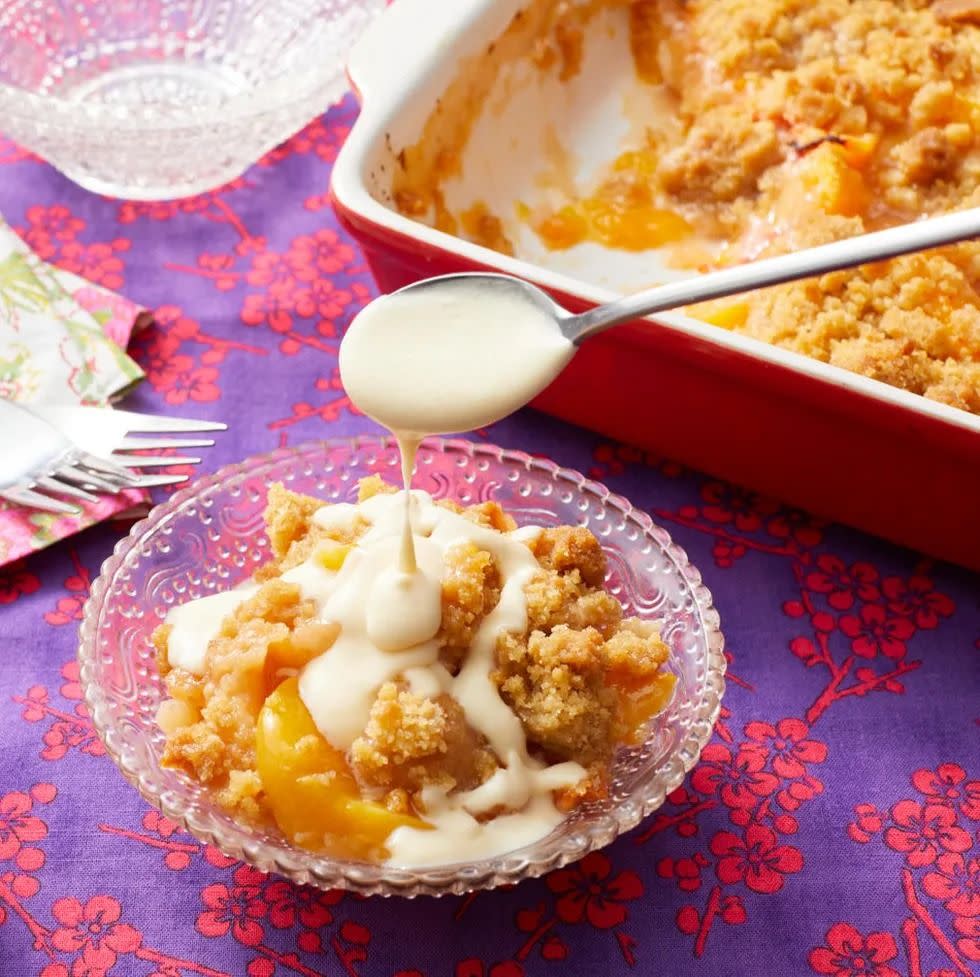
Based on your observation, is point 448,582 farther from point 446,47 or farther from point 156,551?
point 446,47

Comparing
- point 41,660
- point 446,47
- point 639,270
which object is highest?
point 446,47

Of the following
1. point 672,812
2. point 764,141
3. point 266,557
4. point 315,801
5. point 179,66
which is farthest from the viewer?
point 179,66

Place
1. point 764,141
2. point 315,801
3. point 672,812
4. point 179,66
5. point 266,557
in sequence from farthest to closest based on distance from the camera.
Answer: point 179,66 < point 764,141 < point 266,557 < point 672,812 < point 315,801

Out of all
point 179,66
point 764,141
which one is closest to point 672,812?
point 764,141

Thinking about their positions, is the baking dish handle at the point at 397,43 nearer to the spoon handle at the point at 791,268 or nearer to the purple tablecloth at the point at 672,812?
the purple tablecloth at the point at 672,812

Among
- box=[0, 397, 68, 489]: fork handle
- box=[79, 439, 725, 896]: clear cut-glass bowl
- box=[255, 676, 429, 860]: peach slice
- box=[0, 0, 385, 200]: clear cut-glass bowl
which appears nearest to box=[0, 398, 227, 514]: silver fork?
box=[0, 397, 68, 489]: fork handle

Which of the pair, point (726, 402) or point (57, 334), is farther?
point (57, 334)

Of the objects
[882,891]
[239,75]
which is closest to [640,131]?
[239,75]

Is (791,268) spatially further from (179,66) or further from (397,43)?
(179,66)
